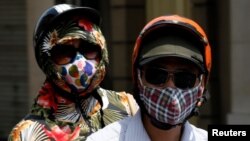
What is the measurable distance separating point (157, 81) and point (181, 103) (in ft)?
0.44

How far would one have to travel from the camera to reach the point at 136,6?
8.81 metres

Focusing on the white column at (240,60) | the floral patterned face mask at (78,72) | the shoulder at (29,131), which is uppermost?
the floral patterned face mask at (78,72)

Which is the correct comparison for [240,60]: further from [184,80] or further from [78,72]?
[184,80]

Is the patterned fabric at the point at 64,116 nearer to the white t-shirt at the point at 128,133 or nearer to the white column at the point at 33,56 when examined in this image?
the white t-shirt at the point at 128,133

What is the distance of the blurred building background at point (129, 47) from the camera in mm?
7766

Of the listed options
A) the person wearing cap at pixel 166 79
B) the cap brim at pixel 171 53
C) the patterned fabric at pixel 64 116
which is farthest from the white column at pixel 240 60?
the cap brim at pixel 171 53

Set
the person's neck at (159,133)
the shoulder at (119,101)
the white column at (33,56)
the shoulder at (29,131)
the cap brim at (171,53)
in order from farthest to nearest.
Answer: the white column at (33,56) < the shoulder at (119,101) < the shoulder at (29,131) < the person's neck at (159,133) < the cap brim at (171,53)

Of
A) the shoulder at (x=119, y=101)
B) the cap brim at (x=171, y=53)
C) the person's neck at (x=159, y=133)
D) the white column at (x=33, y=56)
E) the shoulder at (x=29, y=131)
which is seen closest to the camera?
the cap brim at (x=171, y=53)

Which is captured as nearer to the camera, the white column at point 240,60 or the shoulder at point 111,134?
the shoulder at point 111,134

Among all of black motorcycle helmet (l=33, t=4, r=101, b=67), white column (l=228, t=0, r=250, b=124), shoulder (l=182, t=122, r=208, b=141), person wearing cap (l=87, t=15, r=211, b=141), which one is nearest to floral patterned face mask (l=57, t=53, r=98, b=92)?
black motorcycle helmet (l=33, t=4, r=101, b=67)

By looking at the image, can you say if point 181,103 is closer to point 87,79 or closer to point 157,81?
point 157,81

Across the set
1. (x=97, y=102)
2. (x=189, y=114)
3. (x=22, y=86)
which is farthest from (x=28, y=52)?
(x=189, y=114)

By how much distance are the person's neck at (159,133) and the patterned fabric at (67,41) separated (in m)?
0.71

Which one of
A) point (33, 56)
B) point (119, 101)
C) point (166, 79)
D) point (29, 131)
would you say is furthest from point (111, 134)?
point (33, 56)
